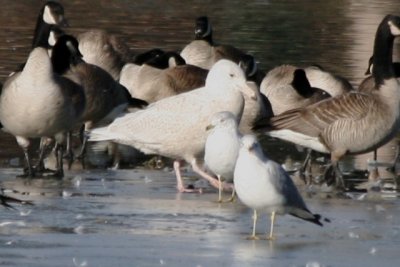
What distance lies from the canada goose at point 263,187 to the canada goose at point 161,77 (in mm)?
7407

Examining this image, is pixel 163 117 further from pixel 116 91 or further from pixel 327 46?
pixel 327 46

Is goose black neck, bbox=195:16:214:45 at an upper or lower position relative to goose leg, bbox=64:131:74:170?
lower

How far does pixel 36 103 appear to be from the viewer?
15.2 metres

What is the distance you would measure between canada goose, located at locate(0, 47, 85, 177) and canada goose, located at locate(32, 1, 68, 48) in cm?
48

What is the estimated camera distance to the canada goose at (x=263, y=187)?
1140cm

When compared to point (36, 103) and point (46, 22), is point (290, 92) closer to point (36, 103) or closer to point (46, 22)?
point (46, 22)

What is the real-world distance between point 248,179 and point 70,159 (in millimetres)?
5727

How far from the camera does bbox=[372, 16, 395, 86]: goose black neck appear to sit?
15.8 metres

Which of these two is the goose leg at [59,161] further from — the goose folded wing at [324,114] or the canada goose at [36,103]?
the goose folded wing at [324,114]

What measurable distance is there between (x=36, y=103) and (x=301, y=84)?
4.30 m

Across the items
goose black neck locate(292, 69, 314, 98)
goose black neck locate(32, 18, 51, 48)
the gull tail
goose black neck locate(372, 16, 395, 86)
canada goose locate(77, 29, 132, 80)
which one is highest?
goose black neck locate(32, 18, 51, 48)

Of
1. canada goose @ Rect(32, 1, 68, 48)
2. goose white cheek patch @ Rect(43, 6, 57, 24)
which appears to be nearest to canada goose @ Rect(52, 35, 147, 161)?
canada goose @ Rect(32, 1, 68, 48)

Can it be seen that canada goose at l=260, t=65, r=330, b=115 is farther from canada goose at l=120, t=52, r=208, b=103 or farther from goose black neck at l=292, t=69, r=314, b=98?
canada goose at l=120, t=52, r=208, b=103

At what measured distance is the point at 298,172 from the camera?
16.1 meters
